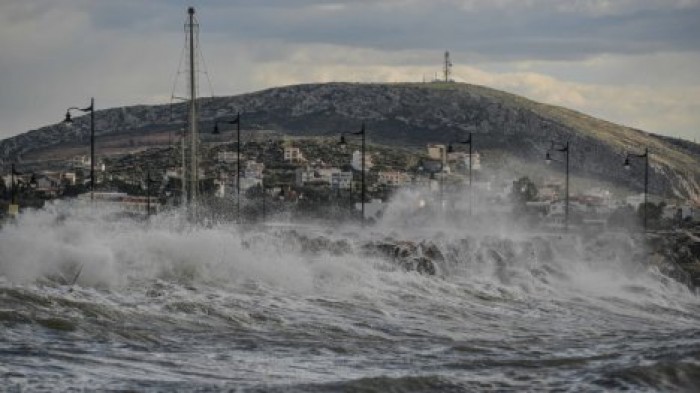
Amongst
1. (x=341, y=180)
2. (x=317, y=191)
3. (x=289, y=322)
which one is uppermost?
Result: (x=341, y=180)

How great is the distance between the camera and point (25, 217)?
31.6 meters

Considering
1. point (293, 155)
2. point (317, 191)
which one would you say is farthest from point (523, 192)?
point (293, 155)

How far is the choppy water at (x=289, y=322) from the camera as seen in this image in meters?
17.0

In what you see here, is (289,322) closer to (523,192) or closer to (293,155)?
(523,192)

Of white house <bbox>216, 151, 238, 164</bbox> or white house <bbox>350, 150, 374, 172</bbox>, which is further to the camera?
white house <bbox>350, 150, 374, 172</bbox>

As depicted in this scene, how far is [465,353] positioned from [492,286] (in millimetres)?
17274

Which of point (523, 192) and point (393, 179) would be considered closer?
point (523, 192)

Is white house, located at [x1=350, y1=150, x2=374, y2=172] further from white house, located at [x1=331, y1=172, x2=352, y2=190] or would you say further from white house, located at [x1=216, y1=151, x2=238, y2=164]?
white house, located at [x1=331, y1=172, x2=352, y2=190]

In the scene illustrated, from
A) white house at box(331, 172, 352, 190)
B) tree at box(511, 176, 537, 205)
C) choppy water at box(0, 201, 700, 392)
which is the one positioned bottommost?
choppy water at box(0, 201, 700, 392)

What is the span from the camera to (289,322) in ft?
78.9

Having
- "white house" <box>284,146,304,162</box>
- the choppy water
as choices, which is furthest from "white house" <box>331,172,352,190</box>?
the choppy water

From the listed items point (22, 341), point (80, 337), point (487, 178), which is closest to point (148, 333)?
point (80, 337)

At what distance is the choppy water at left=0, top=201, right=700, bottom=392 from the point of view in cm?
1700

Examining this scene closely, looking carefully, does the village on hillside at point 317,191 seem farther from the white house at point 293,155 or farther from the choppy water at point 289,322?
the choppy water at point 289,322
